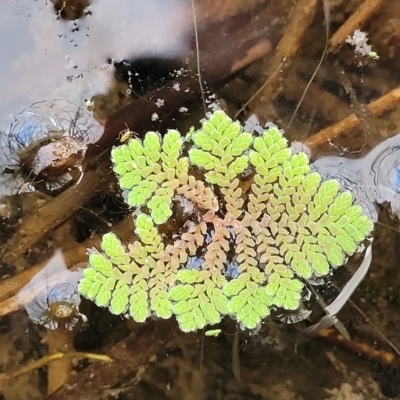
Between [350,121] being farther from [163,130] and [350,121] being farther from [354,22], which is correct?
[163,130]

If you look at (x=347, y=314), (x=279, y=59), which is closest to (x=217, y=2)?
(x=279, y=59)

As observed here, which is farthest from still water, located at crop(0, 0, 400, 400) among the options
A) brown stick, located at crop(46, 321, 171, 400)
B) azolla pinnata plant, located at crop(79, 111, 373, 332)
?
azolla pinnata plant, located at crop(79, 111, 373, 332)

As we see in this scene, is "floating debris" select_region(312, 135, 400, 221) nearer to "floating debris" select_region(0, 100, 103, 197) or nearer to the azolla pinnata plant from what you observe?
the azolla pinnata plant

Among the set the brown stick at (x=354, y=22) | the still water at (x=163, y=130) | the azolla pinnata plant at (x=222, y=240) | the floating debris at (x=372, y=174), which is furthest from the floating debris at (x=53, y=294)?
the brown stick at (x=354, y=22)

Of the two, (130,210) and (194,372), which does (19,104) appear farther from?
(194,372)

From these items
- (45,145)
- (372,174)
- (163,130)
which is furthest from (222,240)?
(45,145)

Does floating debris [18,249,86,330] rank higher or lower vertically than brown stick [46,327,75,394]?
higher
